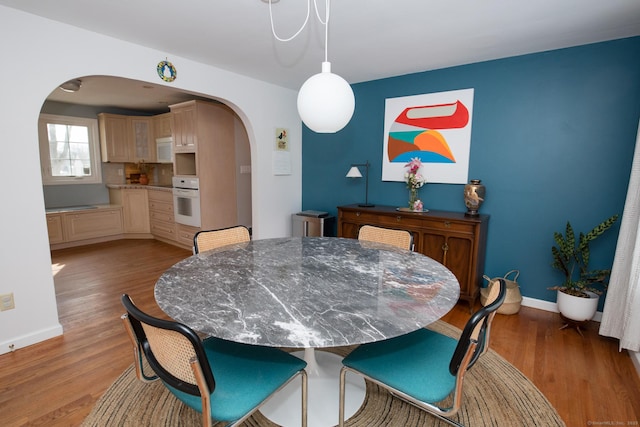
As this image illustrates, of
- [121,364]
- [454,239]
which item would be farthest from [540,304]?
[121,364]

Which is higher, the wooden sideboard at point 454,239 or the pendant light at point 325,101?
the pendant light at point 325,101

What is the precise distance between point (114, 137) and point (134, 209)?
1.27m

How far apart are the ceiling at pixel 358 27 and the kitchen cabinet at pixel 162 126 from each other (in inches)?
101

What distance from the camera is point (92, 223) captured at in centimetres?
521

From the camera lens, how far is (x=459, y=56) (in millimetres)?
2926

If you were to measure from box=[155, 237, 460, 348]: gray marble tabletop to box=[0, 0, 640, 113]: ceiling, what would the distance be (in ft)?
5.21

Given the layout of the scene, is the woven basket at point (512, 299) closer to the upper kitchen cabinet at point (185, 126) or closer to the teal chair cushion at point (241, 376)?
the teal chair cushion at point (241, 376)

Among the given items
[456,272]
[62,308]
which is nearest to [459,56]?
[456,272]

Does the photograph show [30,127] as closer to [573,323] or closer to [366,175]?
[366,175]

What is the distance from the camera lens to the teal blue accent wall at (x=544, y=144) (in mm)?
2578

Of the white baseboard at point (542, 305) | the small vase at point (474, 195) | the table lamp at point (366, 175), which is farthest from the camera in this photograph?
the table lamp at point (366, 175)

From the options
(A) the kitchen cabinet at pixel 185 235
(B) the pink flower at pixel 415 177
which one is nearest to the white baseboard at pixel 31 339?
(A) the kitchen cabinet at pixel 185 235

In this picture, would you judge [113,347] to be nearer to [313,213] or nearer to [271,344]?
[271,344]

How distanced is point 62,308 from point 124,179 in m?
3.73
